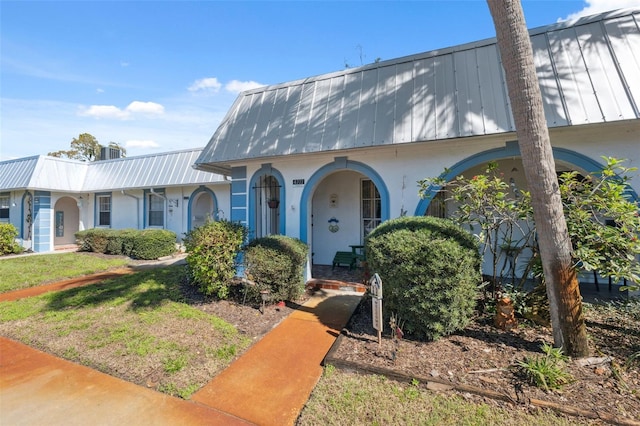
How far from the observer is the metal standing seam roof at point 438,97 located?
4.77 meters

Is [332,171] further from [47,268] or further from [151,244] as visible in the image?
A: [47,268]

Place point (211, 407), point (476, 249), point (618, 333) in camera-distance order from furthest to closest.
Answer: point (476, 249) < point (618, 333) < point (211, 407)

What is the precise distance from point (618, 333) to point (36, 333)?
8.40 metres

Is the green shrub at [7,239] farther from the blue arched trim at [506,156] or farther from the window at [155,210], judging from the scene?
the blue arched trim at [506,156]

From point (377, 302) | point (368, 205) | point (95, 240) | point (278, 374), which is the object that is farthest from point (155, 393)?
point (95, 240)

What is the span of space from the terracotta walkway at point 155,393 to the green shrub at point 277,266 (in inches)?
58.3

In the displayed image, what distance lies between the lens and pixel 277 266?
5438 millimetres

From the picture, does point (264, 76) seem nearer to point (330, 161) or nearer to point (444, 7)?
point (330, 161)

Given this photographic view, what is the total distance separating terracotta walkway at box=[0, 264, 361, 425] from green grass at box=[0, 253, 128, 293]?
453 cm

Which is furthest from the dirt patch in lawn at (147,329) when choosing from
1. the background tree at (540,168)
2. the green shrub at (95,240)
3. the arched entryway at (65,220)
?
the arched entryway at (65,220)

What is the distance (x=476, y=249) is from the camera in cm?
418

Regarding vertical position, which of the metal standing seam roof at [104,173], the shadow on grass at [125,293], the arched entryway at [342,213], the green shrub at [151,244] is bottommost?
the shadow on grass at [125,293]

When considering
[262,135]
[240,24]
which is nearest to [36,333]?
[262,135]

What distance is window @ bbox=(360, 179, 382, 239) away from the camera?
8656 millimetres
